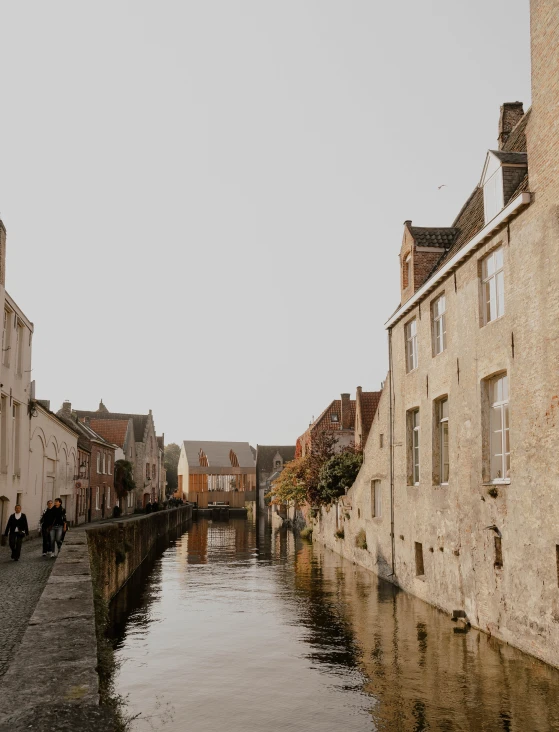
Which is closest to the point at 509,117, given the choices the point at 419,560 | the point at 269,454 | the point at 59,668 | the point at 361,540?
the point at 419,560

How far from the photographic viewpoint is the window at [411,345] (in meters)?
20.1

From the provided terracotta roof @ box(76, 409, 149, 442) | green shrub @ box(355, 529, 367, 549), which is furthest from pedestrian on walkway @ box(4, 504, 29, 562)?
terracotta roof @ box(76, 409, 149, 442)

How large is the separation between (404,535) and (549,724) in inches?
431

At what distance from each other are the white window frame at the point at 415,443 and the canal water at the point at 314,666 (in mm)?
3133

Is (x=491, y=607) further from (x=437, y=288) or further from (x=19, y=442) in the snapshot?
(x=19, y=442)

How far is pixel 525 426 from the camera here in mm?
12453

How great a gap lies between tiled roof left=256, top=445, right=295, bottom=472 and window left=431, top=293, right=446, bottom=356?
75444 millimetres

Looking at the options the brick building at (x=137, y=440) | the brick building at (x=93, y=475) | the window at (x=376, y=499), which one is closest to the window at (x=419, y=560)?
the window at (x=376, y=499)

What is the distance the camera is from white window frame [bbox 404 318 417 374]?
20.1 metres

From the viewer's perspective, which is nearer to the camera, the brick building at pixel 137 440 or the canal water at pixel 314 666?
the canal water at pixel 314 666

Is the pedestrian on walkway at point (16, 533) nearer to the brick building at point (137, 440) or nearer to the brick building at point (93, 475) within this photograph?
the brick building at point (93, 475)

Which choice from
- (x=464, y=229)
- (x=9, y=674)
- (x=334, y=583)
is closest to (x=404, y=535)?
(x=334, y=583)

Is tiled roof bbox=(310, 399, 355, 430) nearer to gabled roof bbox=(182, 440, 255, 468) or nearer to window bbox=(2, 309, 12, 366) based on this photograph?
window bbox=(2, 309, 12, 366)

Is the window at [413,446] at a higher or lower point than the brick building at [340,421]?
lower
